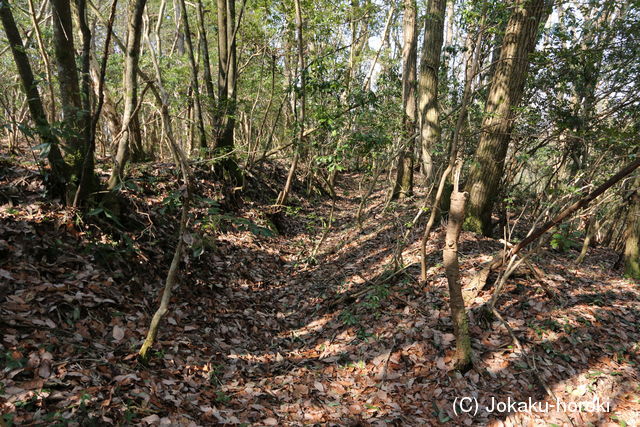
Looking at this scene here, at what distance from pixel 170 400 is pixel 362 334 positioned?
2.48m

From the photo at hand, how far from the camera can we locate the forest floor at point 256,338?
3.01 m

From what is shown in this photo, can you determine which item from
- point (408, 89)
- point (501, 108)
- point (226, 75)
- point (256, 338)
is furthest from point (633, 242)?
point (226, 75)

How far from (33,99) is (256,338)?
4.14 meters

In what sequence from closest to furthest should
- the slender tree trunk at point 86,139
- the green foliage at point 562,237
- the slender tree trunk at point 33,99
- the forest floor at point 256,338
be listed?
the forest floor at point 256,338 → the green foliage at point 562,237 → the slender tree trunk at point 33,99 → the slender tree trunk at point 86,139

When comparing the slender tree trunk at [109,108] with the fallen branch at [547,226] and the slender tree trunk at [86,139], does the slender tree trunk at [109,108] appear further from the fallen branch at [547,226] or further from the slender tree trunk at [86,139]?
the fallen branch at [547,226]

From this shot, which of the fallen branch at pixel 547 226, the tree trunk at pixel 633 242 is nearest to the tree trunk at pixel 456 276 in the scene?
the fallen branch at pixel 547 226

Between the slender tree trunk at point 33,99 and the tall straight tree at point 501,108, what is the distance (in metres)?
6.66

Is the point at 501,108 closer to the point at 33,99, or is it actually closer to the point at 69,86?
the point at 69,86

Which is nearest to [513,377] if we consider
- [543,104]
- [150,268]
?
[150,268]

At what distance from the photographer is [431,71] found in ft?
29.3

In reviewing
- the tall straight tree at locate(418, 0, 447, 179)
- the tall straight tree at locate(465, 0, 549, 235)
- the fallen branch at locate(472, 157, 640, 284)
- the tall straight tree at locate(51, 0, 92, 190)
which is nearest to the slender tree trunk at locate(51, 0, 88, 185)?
the tall straight tree at locate(51, 0, 92, 190)

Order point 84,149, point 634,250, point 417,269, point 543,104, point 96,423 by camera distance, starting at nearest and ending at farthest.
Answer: point 96,423 → point 84,149 → point 417,269 → point 634,250 → point 543,104

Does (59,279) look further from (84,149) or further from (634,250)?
(634,250)

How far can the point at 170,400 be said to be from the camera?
3092 millimetres
